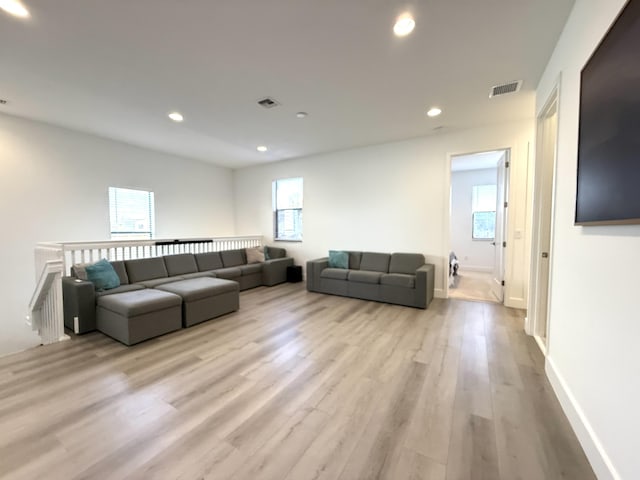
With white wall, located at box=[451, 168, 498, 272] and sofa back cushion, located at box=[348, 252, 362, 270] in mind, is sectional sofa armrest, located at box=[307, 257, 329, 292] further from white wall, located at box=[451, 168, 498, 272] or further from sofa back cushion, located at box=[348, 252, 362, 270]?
white wall, located at box=[451, 168, 498, 272]

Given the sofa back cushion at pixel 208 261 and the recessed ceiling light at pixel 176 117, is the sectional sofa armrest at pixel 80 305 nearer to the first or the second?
the sofa back cushion at pixel 208 261

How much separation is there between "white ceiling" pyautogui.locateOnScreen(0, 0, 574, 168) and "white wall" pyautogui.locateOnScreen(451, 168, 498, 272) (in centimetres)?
376

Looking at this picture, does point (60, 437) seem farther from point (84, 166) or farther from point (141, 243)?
point (84, 166)

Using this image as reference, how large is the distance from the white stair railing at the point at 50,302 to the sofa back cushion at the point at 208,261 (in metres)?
2.13

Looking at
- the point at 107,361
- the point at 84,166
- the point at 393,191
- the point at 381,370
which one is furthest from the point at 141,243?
the point at 393,191

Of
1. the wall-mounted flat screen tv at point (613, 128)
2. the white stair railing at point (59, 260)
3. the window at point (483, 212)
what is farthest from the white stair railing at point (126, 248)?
the window at point (483, 212)

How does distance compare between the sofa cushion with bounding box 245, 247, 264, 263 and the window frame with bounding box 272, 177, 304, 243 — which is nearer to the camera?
the sofa cushion with bounding box 245, 247, 264, 263

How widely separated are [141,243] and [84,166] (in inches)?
73.1

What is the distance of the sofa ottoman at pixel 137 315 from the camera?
292 cm

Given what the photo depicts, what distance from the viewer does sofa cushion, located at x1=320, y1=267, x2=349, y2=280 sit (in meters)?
4.90

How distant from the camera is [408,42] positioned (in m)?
2.33

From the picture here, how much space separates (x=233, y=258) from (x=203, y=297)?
2.23 metres

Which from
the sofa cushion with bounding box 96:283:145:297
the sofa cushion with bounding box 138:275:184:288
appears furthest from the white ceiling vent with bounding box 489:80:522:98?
the sofa cushion with bounding box 96:283:145:297

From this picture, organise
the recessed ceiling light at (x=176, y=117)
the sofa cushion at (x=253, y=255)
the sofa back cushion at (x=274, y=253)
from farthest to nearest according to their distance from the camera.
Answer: the sofa back cushion at (x=274, y=253)
the sofa cushion at (x=253, y=255)
the recessed ceiling light at (x=176, y=117)
